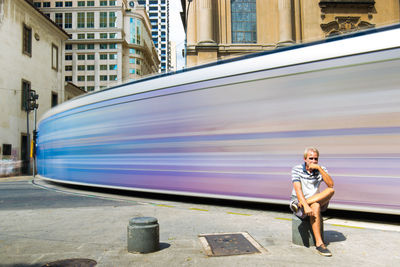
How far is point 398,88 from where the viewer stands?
575 cm

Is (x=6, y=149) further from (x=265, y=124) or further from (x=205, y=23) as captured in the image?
(x=265, y=124)

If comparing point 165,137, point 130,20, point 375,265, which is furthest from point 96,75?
point 375,265

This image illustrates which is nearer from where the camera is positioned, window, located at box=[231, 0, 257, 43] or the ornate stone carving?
the ornate stone carving

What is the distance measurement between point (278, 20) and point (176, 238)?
87.2ft

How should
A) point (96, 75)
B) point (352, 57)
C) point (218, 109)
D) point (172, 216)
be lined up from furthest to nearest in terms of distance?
point (96, 75) → point (218, 109) → point (172, 216) → point (352, 57)

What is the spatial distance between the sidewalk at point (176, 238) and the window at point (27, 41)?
2245cm

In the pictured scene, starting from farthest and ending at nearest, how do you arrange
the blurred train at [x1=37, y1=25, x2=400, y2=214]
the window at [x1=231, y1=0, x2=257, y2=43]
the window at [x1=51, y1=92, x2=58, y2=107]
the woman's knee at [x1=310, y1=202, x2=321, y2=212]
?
the window at [x1=51, y1=92, x2=58, y2=107]
the window at [x1=231, y1=0, x2=257, y2=43]
the blurred train at [x1=37, y1=25, x2=400, y2=214]
the woman's knee at [x1=310, y1=202, x2=321, y2=212]

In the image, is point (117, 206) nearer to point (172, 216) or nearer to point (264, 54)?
point (172, 216)

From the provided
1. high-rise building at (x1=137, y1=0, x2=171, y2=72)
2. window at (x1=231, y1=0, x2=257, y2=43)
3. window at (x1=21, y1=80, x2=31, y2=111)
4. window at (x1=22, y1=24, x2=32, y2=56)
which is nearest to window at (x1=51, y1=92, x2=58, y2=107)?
window at (x1=21, y1=80, x2=31, y2=111)

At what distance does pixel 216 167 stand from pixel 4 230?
4.22m

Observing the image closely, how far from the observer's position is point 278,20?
28.6 meters

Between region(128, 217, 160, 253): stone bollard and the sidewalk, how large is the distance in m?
0.10

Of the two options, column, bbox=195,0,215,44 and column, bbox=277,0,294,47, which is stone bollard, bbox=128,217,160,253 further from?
column, bbox=277,0,294,47

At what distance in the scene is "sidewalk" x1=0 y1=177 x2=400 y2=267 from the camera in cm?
420
